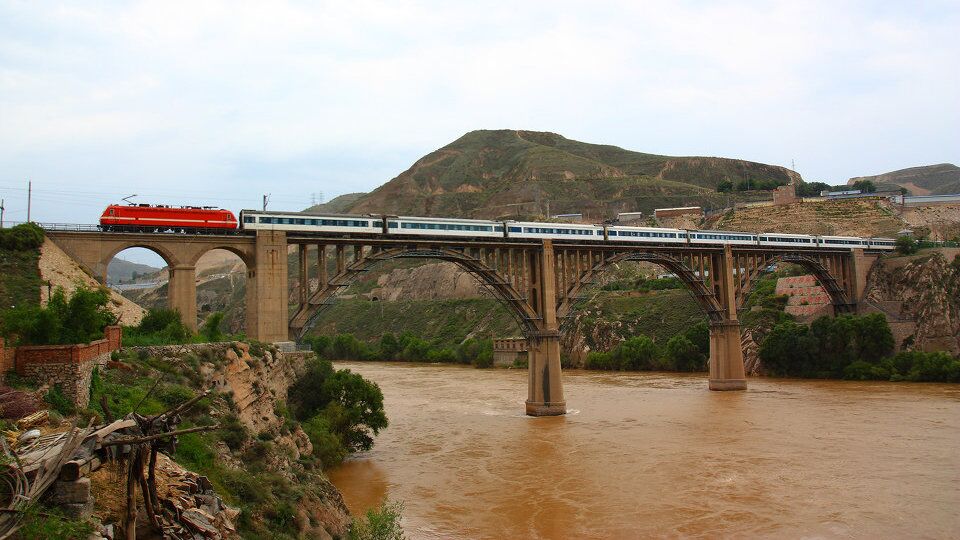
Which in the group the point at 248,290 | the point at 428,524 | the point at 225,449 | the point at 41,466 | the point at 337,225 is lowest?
the point at 428,524

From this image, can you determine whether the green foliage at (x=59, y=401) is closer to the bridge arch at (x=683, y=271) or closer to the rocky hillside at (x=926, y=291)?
the bridge arch at (x=683, y=271)

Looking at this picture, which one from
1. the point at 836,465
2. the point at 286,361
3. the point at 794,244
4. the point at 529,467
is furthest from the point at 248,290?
the point at 794,244

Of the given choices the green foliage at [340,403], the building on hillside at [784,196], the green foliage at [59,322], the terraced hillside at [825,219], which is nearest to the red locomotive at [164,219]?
the green foliage at [340,403]

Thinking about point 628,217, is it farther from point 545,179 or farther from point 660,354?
point 660,354

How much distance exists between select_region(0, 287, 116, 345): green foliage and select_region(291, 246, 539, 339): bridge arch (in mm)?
15355

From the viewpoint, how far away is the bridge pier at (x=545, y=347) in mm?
41312

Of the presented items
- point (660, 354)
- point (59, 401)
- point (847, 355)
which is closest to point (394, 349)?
point (660, 354)

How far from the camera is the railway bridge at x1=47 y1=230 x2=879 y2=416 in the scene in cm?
3147

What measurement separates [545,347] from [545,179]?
4030 inches

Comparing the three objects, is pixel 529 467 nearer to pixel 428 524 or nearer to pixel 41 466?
pixel 428 524

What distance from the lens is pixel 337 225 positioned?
35281 mm

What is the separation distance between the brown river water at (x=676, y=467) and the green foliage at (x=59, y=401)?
420 inches

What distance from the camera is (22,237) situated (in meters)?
27.3

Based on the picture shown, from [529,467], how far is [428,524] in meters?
7.92
